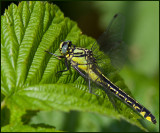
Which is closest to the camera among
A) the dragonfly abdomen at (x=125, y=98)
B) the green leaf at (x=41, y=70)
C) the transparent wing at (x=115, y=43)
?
the green leaf at (x=41, y=70)

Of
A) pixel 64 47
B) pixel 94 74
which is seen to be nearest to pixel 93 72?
pixel 94 74

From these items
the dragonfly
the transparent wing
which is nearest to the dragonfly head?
the dragonfly

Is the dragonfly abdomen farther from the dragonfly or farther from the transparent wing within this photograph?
the transparent wing

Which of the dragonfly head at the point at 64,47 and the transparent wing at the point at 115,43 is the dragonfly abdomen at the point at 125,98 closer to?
the transparent wing at the point at 115,43

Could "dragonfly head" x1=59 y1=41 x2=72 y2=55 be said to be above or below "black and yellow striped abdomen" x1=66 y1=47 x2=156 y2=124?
above

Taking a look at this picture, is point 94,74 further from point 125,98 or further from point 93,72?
point 125,98

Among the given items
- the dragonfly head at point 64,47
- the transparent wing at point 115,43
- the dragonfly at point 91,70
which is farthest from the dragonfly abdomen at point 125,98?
the dragonfly head at point 64,47
